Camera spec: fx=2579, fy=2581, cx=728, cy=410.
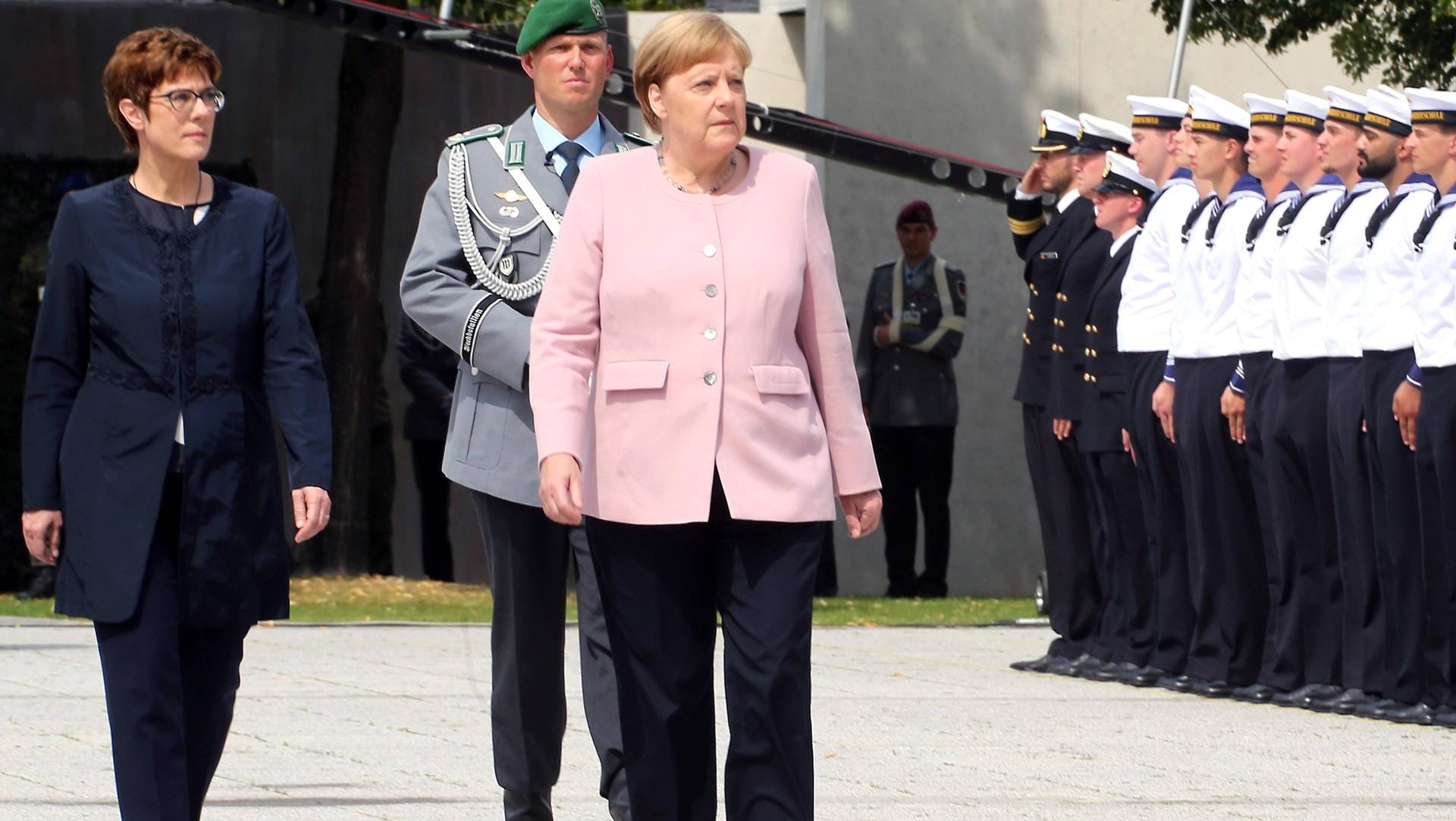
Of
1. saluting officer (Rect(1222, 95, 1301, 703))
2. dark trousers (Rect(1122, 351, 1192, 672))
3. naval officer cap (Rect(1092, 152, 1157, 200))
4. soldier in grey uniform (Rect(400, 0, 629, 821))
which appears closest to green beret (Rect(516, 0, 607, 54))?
soldier in grey uniform (Rect(400, 0, 629, 821))

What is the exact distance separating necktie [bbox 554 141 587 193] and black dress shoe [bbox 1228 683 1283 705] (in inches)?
195

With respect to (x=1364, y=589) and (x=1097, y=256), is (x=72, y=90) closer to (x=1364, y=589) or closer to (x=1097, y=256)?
(x=1097, y=256)

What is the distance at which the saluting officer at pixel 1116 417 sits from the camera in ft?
36.5

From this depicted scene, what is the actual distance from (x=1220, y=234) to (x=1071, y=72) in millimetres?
7624

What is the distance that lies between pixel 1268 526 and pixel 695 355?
18.8 feet

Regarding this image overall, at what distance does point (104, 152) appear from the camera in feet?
53.5

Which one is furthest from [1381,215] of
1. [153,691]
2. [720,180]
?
[153,691]

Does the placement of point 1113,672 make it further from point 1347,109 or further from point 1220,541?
point 1347,109

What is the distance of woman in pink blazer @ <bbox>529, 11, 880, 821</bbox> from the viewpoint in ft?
17.2

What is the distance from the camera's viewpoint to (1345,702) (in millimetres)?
9836

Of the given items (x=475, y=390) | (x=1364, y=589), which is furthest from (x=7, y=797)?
(x=1364, y=589)

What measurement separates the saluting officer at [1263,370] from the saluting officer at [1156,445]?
42 cm

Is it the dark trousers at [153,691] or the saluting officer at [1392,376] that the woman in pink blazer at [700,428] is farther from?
the saluting officer at [1392,376]

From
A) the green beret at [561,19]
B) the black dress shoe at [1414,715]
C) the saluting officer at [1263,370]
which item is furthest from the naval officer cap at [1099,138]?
the green beret at [561,19]
